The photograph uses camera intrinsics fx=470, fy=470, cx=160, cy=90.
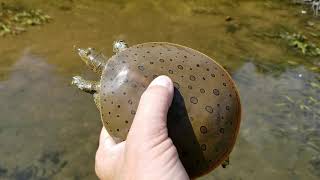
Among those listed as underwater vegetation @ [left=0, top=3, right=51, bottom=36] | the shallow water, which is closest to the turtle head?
the shallow water

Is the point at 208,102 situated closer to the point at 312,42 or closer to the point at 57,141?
the point at 57,141

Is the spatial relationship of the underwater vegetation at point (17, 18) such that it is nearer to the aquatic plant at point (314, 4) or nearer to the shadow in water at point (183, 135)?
the aquatic plant at point (314, 4)

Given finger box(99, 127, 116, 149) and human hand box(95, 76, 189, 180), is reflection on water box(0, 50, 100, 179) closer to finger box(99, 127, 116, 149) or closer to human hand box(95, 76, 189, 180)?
finger box(99, 127, 116, 149)

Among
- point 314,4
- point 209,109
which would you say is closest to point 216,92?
point 209,109

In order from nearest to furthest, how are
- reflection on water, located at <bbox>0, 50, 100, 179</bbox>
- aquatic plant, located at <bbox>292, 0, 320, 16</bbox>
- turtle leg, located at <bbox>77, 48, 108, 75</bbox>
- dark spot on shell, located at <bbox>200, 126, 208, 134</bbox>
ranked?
dark spot on shell, located at <bbox>200, 126, 208, 134</bbox>
turtle leg, located at <bbox>77, 48, 108, 75</bbox>
reflection on water, located at <bbox>0, 50, 100, 179</bbox>
aquatic plant, located at <bbox>292, 0, 320, 16</bbox>

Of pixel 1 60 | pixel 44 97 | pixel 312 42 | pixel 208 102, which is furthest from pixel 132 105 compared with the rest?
pixel 312 42

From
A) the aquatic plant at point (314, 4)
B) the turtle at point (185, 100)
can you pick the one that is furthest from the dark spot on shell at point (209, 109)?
the aquatic plant at point (314, 4)
